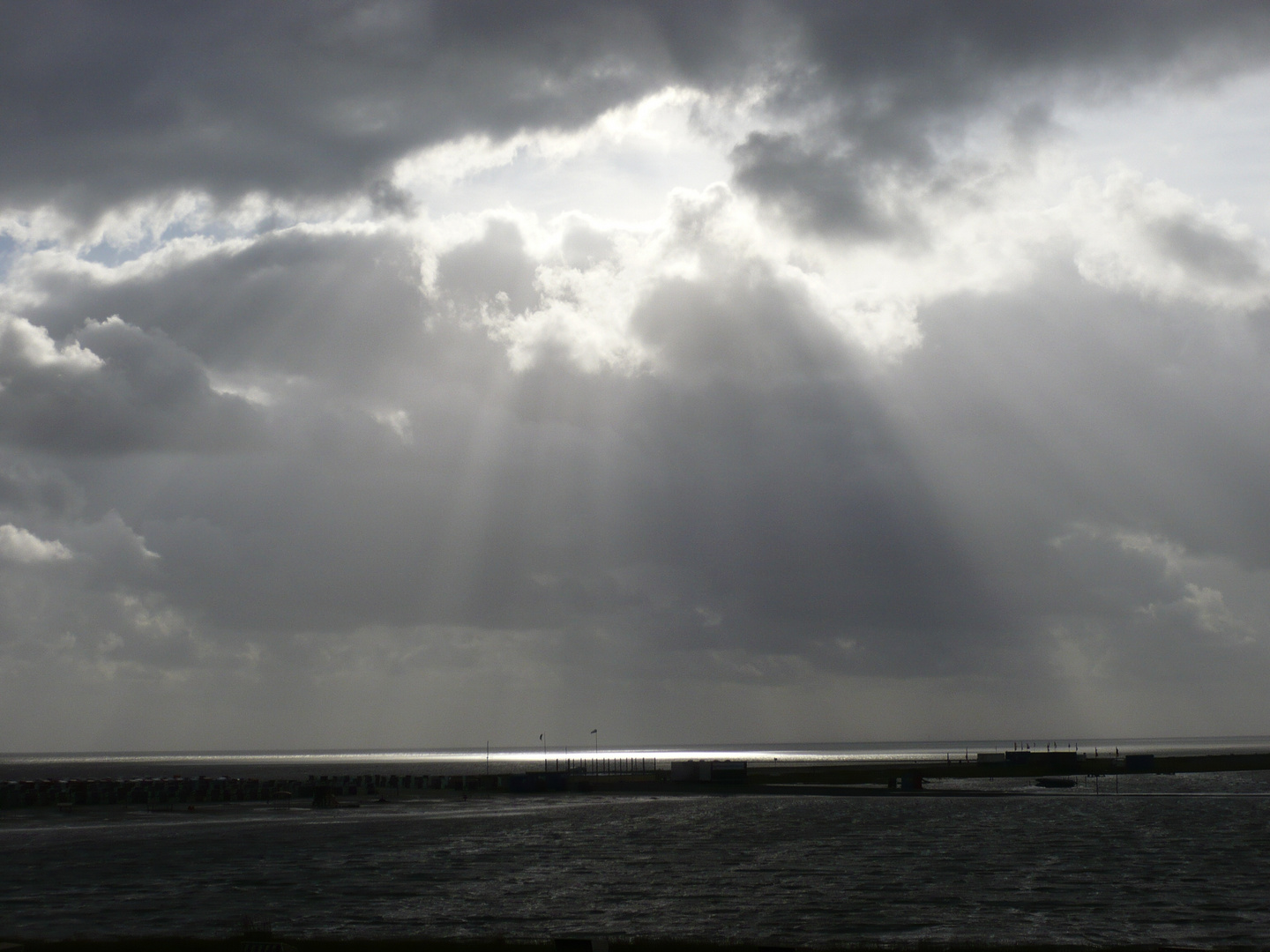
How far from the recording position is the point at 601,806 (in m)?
110

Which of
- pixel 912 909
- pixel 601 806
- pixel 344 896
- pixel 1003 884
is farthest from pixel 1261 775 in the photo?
pixel 344 896

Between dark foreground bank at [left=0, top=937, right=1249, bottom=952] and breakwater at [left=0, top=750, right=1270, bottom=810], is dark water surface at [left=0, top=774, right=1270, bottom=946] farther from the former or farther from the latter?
breakwater at [left=0, top=750, right=1270, bottom=810]

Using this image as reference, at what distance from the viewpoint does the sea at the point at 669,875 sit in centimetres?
3988

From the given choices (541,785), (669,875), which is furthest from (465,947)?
(541,785)

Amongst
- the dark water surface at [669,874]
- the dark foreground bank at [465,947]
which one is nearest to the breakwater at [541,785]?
the dark water surface at [669,874]

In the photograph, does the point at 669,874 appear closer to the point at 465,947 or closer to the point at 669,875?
the point at 669,875

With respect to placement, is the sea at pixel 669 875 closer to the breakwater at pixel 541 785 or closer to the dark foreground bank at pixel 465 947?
the dark foreground bank at pixel 465 947

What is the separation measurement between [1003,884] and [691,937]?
834 inches

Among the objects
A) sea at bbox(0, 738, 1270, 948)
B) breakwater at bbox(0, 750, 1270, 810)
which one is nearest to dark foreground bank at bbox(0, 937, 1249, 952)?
sea at bbox(0, 738, 1270, 948)

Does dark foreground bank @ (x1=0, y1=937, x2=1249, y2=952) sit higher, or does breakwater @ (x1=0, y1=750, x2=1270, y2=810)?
dark foreground bank @ (x1=0, y1=937, x2=1249, y2=952)

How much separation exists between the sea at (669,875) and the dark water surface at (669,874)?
0.68 feet

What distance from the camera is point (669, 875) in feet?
181

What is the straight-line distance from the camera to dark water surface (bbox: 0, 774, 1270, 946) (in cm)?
4038

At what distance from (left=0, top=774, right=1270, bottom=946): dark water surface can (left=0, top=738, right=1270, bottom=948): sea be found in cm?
21
